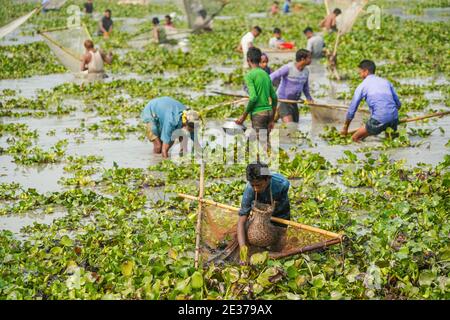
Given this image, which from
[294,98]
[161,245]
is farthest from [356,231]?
[294,98]

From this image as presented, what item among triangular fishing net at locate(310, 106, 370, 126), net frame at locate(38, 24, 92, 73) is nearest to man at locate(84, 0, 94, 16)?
net frame at locate(38, 24, 92, 73)

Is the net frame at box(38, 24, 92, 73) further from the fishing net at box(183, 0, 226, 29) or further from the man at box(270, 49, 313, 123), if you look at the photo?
the man at box(270, 49, 313, 123)

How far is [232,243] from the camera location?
654cm

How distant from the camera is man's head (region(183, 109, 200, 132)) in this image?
9.96 m

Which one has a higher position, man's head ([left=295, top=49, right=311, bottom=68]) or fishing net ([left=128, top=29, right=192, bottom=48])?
man's head ([left=295, top=49, right=311, bottom=68])

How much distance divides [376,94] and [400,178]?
207 cm

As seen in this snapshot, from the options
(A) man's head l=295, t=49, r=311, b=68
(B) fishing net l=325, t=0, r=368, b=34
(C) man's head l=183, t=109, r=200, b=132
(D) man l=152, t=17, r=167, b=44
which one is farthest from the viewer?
(D) man l=152, t=17, r=167, b=44

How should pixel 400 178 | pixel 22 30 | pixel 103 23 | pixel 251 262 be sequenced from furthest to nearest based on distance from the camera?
pixel 22 30 → pixel 103 23 → pixel 400 178 → pixel 251 262

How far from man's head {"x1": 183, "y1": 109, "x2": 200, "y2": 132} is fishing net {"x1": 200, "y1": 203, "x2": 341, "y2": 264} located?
11.0ft

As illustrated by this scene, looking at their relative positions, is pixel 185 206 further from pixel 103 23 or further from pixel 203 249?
pixel 103 23

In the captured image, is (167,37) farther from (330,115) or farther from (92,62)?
(330,115)

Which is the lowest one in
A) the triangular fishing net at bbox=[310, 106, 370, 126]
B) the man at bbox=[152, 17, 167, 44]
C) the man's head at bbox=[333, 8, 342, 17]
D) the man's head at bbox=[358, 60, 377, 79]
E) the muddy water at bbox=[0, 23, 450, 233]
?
the muddy water at bbox=[0, 23, 450, 233]

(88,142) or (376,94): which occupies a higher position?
(376,94)

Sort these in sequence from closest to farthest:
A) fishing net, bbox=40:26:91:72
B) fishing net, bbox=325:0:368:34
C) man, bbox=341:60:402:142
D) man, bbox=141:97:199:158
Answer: man, bbox=141:97:199:158 < man, bbox=341:60:402:142 < fishing net, bbox=325:0:368:34 < fishing net, bbox=40:26:91:72
